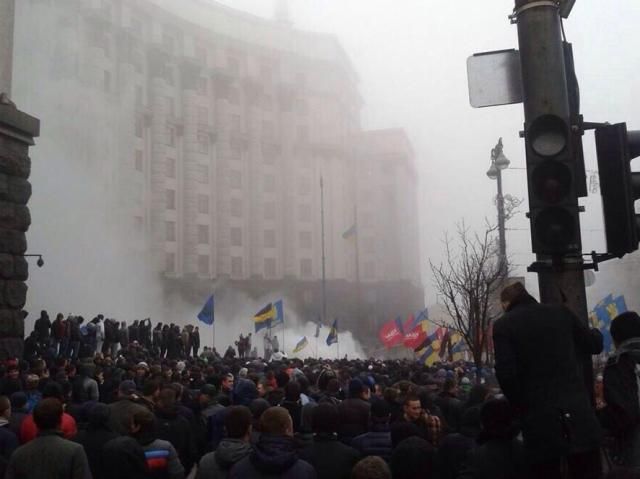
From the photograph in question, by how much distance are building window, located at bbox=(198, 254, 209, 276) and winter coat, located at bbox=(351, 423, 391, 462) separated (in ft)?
195

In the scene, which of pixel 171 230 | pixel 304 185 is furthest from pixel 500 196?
pixel 304 185

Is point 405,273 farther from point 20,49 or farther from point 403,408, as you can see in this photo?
point 403,408

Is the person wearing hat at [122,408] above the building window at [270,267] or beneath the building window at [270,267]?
beneath

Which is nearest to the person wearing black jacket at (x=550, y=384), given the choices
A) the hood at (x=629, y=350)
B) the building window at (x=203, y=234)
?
the hood at (x=629, y=350)

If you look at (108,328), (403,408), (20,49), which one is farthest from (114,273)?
(403,408)

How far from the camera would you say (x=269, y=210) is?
2832 inches

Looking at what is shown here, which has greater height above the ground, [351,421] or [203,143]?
[203,143]

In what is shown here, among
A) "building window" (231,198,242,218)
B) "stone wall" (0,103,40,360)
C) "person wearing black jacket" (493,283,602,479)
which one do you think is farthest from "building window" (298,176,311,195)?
"person wearing black jacket" (493,283,602,479)

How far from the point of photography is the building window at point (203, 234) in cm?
6538

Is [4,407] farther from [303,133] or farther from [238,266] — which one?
[303,133]

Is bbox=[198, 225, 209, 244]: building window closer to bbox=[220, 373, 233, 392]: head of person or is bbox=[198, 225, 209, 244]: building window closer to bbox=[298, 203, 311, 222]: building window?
bbox=[298, 203, 311, 222]: building window

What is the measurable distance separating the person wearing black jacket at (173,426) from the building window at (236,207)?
62.5 metres

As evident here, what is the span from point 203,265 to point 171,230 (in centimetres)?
480

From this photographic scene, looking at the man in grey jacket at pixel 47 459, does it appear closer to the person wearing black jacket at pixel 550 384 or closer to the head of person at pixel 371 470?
the head of person at pixel 371 470
